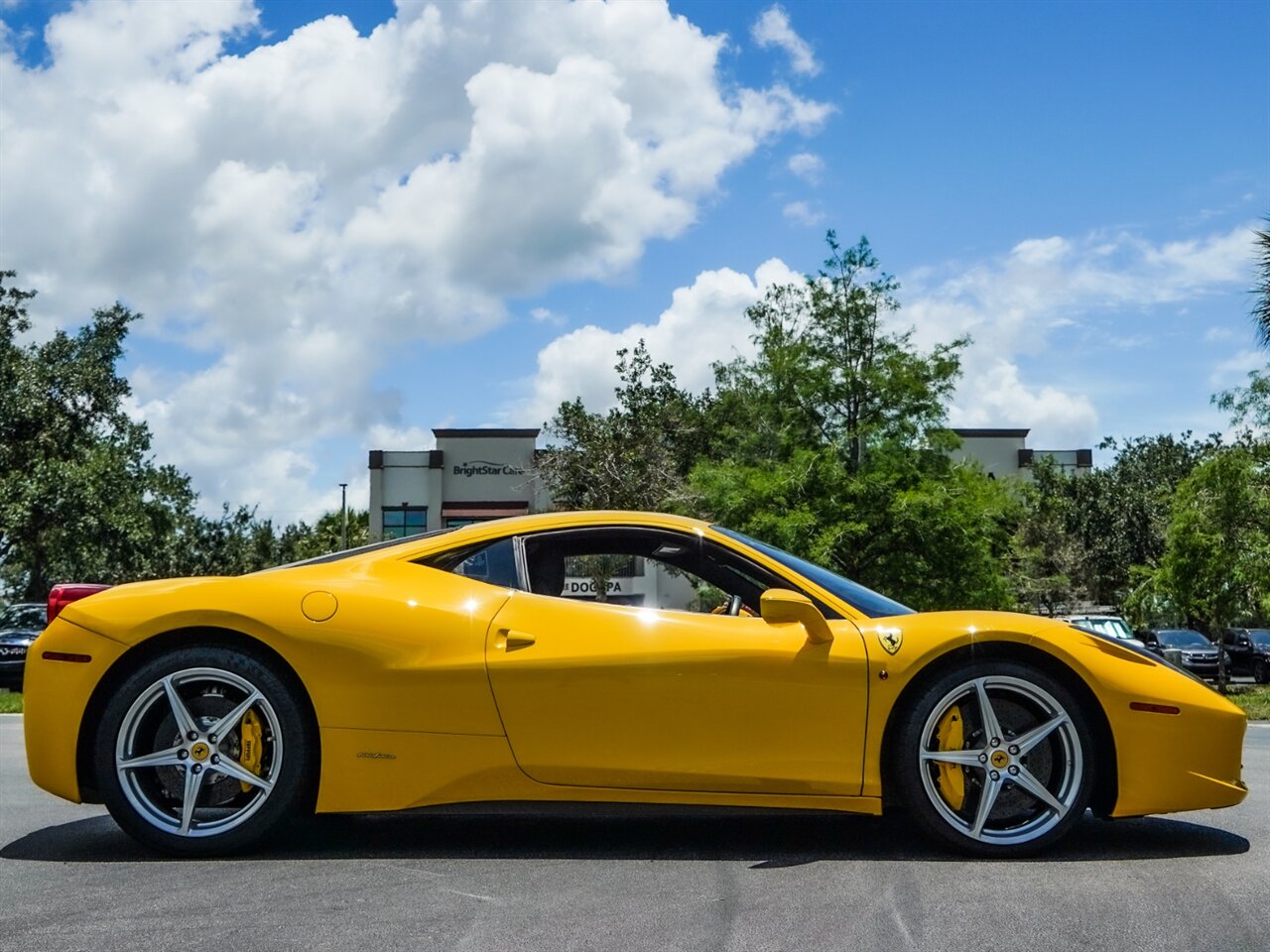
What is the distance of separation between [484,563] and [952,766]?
189cm

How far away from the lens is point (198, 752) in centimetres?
429

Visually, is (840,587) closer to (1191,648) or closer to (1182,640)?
(1191,648)

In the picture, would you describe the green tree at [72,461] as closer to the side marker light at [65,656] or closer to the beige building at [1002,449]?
the side marker light at [65,656]

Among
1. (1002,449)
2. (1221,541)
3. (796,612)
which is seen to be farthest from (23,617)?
(1002,449)

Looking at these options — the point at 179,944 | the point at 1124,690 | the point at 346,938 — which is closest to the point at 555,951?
the point at 346,938

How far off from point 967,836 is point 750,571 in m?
1.25

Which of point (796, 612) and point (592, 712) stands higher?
point (796, 612)

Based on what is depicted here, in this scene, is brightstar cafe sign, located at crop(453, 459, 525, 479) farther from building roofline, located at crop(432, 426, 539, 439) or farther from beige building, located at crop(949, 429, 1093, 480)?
beige building, located at crop(949, 429, 1093, 480)

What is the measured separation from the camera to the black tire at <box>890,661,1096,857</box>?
4203 millimetres

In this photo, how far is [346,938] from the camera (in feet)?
10.5

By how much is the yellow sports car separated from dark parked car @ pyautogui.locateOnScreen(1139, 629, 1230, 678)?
32.0m

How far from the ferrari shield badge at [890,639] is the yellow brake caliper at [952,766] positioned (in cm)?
30

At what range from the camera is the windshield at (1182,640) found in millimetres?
34562

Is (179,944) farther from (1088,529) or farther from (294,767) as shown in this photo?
(1088,529)
